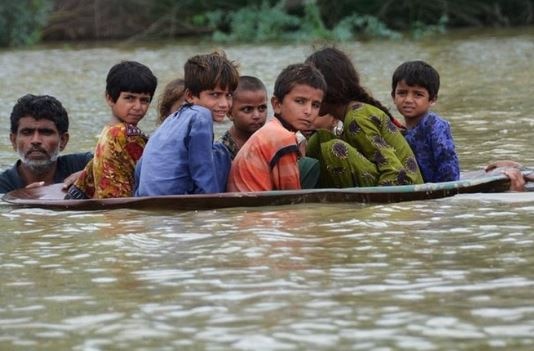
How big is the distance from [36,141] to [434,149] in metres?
2.29

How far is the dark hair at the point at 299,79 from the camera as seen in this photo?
23.9 feet

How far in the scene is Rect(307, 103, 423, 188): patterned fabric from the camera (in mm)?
7465

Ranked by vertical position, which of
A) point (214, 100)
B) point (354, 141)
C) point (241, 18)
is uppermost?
point (241, 18)

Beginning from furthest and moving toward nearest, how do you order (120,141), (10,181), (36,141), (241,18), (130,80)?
1. (241,18)
2. (10,181)
3. (36,141)
4. (130,80)
5. (120,141)

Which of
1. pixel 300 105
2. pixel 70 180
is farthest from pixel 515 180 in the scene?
pixel 70 180

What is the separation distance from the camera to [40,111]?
27.2 ft

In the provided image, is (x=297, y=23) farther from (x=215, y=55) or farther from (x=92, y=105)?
(x=215, y=55)

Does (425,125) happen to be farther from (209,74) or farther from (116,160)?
(116,160)

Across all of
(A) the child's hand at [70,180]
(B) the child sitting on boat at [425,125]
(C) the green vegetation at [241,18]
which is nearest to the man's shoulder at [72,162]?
(A) the child's hand at [70,180]

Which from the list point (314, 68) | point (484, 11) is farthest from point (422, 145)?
point (484, 11)

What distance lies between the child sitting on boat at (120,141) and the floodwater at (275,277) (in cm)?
27

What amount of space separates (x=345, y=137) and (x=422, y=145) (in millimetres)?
544

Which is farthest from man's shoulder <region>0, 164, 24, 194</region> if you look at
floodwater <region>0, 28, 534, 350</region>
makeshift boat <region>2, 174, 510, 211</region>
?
makeshift boat <region>2, 174, 510, 211</region>

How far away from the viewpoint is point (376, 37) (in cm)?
2730
